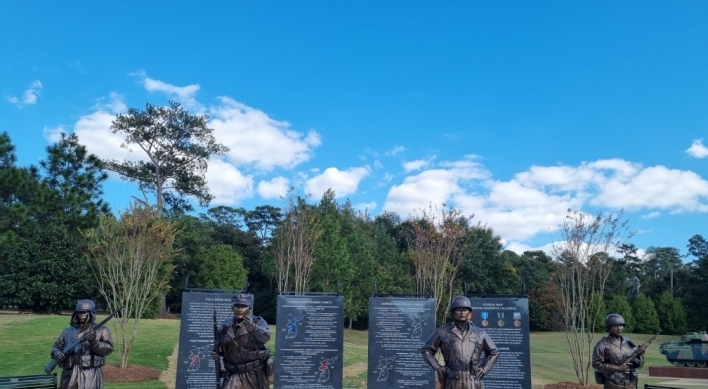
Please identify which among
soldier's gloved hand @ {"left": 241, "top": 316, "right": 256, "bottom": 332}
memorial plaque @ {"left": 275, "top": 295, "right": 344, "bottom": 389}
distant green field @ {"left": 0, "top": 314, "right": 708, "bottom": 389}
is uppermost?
soldier's gloved hand @ {"left": 241, "top": 316, "right": 256, "bottom": 332}

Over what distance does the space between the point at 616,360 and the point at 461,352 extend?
9.55 ft

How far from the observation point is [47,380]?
32.2 ft

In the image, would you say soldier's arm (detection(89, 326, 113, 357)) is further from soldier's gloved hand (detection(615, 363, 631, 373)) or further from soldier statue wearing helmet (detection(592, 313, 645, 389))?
soldier's gloved hand (detection(615, 363, 631, 373))

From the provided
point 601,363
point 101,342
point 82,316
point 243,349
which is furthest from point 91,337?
point 601,363

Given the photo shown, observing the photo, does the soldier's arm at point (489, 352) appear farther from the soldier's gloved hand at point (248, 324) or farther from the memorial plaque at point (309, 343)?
the memorial plaque at point (309, 343)

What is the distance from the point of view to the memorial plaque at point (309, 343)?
10.9m

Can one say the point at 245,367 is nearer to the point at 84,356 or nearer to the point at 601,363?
the point at 84,356

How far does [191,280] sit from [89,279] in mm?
13403

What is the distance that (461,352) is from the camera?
6.93 meters

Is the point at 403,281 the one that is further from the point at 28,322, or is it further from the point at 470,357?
the point at 470,357

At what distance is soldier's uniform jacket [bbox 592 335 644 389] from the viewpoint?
26.8 feet

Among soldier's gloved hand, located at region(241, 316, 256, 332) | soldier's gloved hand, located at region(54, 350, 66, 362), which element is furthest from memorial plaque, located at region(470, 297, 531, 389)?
soldier's gloved hand, located at region(54, 350, 66, 362)

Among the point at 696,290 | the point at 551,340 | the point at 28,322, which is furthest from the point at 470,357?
the point at 696,290

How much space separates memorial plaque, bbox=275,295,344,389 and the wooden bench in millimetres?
3982
